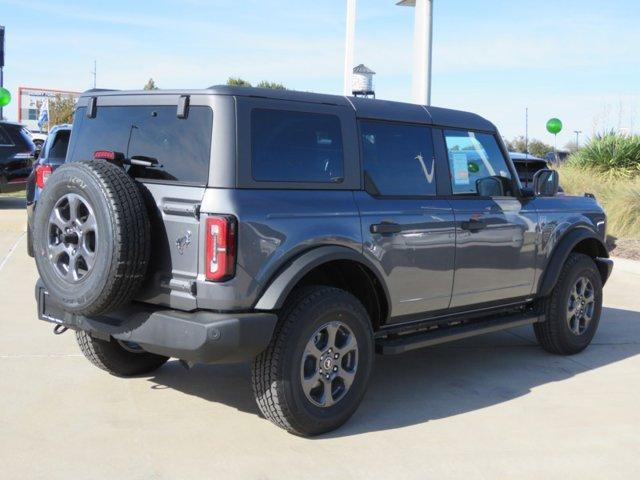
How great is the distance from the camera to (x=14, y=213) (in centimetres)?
1597

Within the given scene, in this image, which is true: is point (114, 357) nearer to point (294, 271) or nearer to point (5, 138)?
point (294, 271)

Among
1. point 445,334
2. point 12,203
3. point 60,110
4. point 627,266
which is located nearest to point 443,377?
point 445,334

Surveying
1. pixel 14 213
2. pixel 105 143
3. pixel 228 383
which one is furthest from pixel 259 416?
pixel 14 213

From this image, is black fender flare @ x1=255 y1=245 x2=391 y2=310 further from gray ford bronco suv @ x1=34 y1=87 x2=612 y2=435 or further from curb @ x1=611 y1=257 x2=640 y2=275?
curb @ x1=611 y1=257 x2=640 y2=275

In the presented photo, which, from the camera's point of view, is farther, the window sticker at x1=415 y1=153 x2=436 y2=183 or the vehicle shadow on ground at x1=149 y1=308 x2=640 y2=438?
the window sticker at x1=415 y1=153 x2=436 y2=183

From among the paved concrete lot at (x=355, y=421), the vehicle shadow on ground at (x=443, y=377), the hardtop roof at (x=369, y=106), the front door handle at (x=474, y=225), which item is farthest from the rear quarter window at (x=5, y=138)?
the front door handle at (x=474, y=225)

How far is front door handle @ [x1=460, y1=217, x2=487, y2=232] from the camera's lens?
5.41 m

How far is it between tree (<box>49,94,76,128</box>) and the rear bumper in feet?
162

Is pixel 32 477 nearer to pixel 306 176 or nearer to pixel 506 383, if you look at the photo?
pixel 306 176

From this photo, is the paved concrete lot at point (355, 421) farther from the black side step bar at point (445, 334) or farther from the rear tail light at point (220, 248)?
the rear tail light at point (220, 248)

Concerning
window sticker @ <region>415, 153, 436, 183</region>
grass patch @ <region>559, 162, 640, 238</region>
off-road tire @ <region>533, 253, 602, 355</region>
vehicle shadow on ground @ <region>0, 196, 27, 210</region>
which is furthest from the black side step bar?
vehicle shadow on ground @ <region>0, 196, 27, 210</region>

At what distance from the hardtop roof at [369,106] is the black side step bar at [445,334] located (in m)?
1.38

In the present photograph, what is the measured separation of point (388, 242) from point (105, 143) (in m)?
1.77

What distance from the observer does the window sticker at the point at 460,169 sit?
5.55 metres
